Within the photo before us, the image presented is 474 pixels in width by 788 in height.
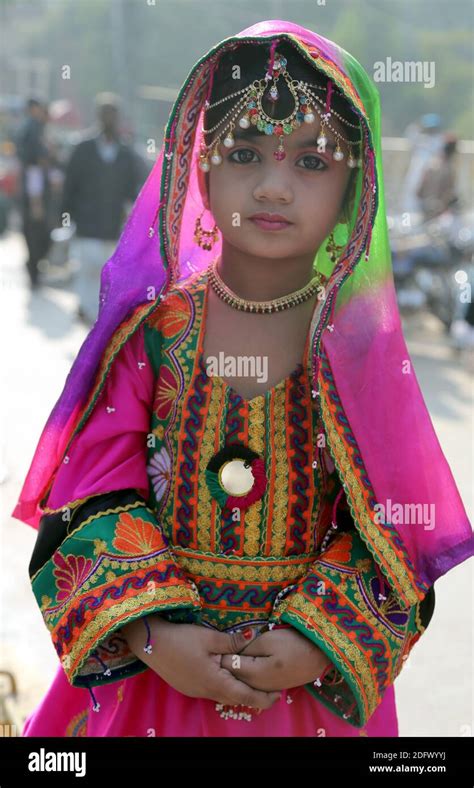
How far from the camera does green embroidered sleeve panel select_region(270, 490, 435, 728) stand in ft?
6.23

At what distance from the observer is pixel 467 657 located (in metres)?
3.72

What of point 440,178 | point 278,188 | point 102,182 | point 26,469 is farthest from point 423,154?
point 278,188

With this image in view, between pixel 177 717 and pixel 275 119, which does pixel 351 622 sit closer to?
pixel 177 717

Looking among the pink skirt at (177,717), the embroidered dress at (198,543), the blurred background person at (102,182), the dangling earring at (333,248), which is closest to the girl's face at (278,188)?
the dangling earring at (333,248)

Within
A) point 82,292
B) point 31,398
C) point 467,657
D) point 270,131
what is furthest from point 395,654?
point 82,292

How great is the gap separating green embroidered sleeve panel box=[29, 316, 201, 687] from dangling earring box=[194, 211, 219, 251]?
240 mm

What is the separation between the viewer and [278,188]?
1.88 meters

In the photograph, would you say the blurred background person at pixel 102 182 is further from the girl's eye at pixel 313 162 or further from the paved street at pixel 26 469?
the girl's eye at pixel 313 162

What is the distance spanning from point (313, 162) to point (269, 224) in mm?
142

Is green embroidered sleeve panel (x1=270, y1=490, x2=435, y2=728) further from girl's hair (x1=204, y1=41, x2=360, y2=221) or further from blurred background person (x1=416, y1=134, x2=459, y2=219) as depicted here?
blurred background person (x1=416, y1=134, x2=459, y2=219)

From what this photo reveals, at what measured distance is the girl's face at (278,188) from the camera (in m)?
1.91

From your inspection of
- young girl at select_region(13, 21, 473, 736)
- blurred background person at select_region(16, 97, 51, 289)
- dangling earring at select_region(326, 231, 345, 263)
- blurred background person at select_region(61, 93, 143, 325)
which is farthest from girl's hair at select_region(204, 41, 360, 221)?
blurred background person at select_region(16, 97, 51, 289)

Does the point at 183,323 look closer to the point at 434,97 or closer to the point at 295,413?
the point at 295,413

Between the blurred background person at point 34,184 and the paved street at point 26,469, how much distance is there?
0.46 m
